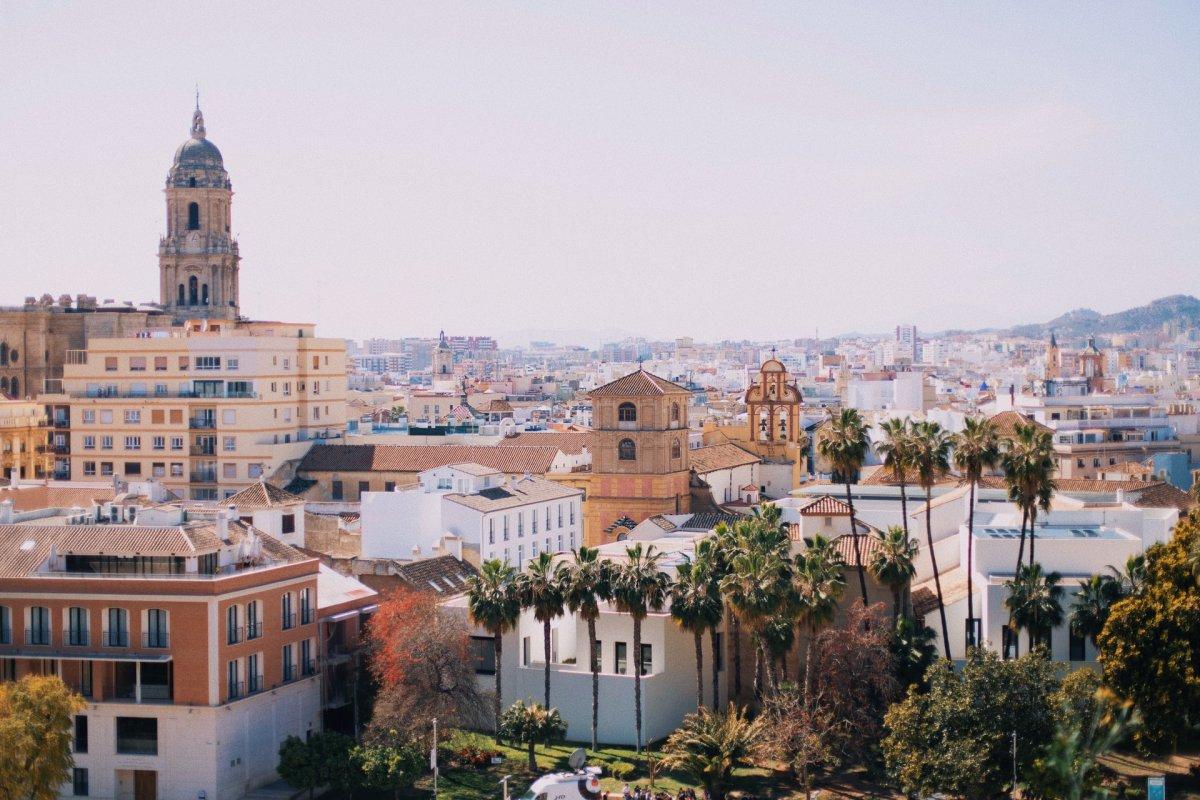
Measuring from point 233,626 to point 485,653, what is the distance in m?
11.2

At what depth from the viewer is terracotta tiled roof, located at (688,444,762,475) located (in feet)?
318

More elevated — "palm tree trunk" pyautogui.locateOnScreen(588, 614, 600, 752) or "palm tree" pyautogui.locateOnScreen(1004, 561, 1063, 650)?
"palm tree" pyautogui.locateOnScreen(1004, 561, 1063, 650)

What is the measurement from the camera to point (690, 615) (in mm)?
49906

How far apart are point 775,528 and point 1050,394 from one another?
239ft

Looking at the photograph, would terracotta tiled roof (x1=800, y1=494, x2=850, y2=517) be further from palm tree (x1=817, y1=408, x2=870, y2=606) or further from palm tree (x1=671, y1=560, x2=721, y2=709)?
palm tree (x1=671, y1=560, x2=721, y2=709)

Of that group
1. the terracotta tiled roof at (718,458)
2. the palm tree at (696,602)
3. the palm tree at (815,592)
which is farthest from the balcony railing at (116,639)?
the terracotta tiled roof at (718,458)

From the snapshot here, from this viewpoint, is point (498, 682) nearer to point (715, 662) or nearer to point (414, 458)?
point (715, 662)

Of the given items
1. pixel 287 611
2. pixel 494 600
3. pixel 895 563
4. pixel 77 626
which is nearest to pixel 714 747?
pixel 494 600

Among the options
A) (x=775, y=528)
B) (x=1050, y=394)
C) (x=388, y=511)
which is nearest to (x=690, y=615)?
(x=775, y=528)

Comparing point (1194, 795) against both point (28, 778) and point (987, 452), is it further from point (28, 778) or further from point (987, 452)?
point (28, 778)

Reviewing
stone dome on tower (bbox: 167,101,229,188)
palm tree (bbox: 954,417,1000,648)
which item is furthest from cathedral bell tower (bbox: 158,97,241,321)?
palm tree (bbox: 954,417,1000,648)

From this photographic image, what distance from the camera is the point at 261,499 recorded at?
224ft

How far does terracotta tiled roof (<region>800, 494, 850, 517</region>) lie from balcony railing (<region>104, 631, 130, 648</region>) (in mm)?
24641

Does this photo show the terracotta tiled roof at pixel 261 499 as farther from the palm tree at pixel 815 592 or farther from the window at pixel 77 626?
the palm tree at pixel 815 592
